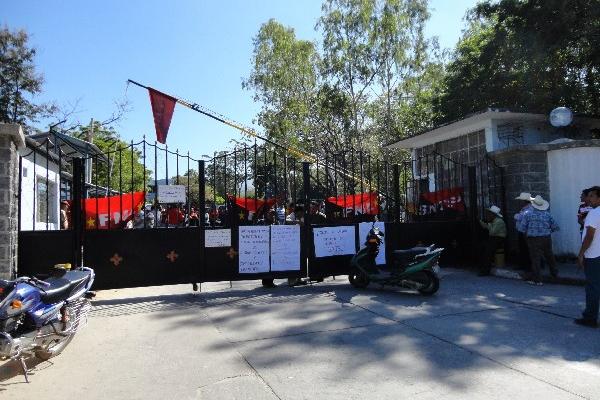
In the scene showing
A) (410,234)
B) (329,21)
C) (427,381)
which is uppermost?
(329,21)

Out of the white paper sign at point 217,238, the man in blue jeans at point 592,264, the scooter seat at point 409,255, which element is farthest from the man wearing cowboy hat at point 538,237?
the white paper sign at point 217,238

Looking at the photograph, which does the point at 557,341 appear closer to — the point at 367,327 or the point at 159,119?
the point at 367,327

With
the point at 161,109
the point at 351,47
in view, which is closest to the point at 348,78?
the point at 351,47

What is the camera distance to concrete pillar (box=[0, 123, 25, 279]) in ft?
21.2

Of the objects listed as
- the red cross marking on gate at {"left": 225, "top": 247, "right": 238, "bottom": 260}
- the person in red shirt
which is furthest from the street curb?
the person in red shirt

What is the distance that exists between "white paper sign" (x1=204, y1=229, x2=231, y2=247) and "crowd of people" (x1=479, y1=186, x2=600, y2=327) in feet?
17.4

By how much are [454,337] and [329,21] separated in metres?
22.6

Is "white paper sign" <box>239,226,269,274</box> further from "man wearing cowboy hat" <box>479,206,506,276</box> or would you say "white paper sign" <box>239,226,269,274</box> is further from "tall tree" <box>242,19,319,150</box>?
"tall tree" <box>242,19,319,150</box>

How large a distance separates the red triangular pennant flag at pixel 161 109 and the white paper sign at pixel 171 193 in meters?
4.11

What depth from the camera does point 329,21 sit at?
2522 cm

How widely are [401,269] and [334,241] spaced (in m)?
1.54

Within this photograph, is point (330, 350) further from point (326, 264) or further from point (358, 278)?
point (326, 264)

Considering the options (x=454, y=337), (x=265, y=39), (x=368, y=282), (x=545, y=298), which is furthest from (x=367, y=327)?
(x=265, y=39)

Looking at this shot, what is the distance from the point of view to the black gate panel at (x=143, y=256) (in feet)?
25.5
